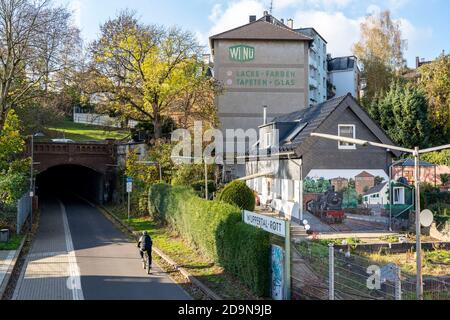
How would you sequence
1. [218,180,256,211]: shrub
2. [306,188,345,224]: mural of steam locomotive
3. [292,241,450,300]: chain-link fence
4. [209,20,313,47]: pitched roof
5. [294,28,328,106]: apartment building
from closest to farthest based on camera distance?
[292,241,450,300]: chain-link fence → [218,180,256,211]: shrub → [306,188,345,224]: mural of steam locomotive → [209,20,313,47]: pitched roof → [294,28,328,106]: apartment building

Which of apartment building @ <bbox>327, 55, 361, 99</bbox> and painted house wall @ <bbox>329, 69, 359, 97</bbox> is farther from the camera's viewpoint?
painted house wall @ <bbox>329, 69, 359, 97</bbox>

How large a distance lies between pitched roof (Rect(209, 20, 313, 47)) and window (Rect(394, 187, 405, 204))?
29.3 meters

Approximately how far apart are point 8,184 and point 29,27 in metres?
9.59

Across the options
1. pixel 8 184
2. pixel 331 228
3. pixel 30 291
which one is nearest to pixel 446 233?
pixel 331 228

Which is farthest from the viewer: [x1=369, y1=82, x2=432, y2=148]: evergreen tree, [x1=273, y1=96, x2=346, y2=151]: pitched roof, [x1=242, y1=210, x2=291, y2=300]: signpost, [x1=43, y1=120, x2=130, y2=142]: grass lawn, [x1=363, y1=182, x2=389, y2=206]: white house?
[x1=43, y1=120, x2=130, y2=142]: grass lawn

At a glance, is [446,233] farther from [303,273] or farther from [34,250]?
[34,250]

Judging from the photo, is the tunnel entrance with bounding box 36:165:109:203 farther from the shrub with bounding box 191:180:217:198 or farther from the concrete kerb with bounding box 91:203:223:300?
the concrete kerb with bounding box 91:203:223:300

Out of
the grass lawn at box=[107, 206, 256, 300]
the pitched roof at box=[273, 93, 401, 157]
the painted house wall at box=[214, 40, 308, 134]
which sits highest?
the painted house wall at box=[214, 40, 308, 134]

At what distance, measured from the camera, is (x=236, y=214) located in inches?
654

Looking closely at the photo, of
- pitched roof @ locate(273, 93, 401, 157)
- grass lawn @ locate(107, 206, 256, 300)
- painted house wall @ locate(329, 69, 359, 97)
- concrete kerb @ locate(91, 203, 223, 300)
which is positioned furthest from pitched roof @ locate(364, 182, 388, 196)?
painted house wall @ locate(329, 69, 359, 97)

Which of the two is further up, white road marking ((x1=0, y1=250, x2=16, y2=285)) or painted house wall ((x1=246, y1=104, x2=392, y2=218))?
painted house wall ((x1=246, y1=104, x2=392, y2=218))

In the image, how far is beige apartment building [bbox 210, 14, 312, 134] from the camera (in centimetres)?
5328

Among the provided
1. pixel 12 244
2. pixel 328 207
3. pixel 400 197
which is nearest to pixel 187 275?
pixel 12 244

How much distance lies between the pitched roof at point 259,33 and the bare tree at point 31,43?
24.9 meters
